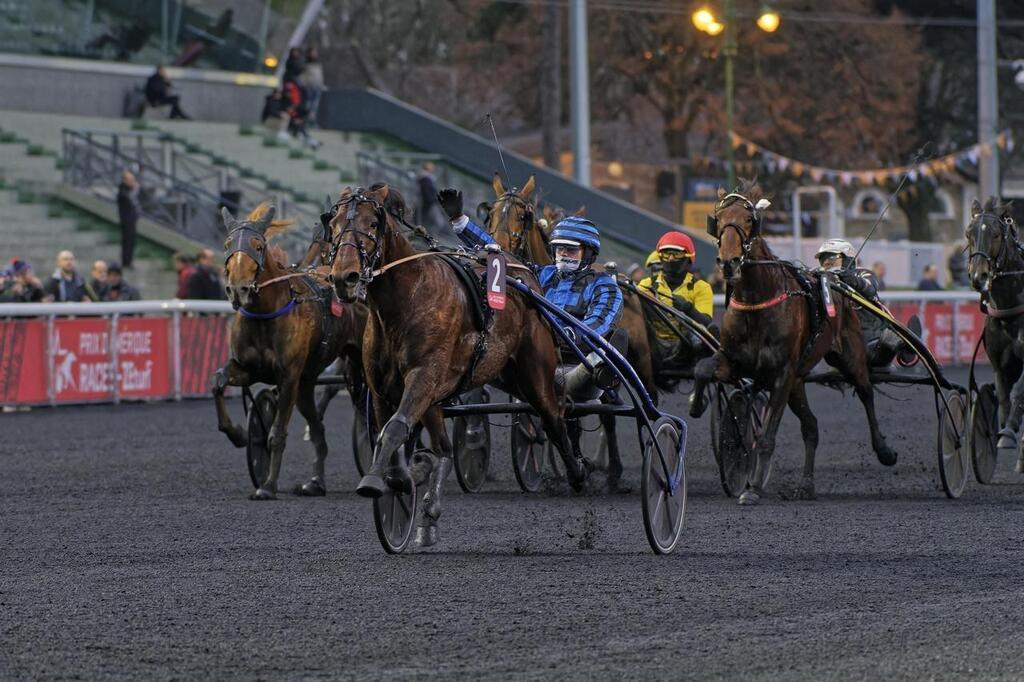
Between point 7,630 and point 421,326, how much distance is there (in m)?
2.56

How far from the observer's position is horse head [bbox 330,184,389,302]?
920 centimetres

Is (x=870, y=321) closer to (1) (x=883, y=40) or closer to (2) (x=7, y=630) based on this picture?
(2) (x=7, y=630)

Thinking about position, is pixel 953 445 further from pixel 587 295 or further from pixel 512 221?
pixel 512 221

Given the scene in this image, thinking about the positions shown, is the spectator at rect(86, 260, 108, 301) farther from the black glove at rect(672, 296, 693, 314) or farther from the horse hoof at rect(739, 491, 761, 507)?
the horse hoof at rect(739, 491, 761, 507)

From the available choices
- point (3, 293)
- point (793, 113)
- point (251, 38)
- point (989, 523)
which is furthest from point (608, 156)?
point (989, 523)

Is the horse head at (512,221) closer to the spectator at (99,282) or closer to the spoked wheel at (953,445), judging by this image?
the spoked wheel at (953,445)

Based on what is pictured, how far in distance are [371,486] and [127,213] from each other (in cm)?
1872

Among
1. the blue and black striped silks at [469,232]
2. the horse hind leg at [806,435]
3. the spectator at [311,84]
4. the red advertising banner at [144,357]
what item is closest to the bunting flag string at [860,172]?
the spectator at [311,84]

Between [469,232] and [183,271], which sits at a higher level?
[183,271]

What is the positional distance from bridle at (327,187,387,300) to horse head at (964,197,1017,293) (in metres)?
5.63

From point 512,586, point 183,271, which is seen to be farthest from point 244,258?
point 183,271

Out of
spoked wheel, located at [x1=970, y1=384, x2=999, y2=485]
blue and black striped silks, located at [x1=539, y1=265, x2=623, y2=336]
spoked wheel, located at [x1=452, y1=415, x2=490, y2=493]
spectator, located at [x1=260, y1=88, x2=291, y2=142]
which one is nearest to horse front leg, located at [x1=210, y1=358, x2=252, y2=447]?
spoked wheel, located at [x1=452, y1=415, x2=490, y2=493]

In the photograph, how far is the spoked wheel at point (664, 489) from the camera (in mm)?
9742

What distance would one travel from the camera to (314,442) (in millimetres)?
13531
